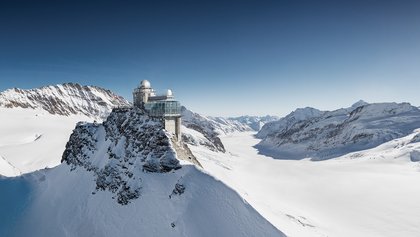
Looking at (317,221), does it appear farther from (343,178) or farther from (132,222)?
(343,178)

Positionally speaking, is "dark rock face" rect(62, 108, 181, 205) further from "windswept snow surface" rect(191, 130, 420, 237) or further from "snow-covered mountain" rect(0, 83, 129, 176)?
"snow-covered mountain" rect(0, 83, 129, 176)

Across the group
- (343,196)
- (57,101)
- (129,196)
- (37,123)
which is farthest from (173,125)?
(57,101)

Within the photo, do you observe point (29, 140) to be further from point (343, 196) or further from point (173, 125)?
point (343, 196)

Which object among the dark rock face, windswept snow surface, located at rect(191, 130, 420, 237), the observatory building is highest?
the observatory building

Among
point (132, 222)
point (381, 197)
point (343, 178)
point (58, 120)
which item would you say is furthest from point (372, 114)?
point (132, 222)

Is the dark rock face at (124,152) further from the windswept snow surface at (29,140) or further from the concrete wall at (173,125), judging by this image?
the windswept snow surface at (29,140)

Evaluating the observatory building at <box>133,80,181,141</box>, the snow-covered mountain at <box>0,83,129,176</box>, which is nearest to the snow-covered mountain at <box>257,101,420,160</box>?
the snow-covered mountain at <box>0,83,129,176</box>
